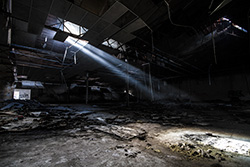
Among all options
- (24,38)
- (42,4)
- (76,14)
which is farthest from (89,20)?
(24,38)

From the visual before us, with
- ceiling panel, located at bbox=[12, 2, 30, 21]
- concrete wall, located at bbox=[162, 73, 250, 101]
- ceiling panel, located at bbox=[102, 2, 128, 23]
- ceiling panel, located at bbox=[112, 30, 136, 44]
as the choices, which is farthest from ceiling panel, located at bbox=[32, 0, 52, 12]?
concrete wall, located at bbox=[162, 73, 250, 101]

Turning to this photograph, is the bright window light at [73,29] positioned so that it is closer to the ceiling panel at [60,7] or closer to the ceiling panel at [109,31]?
the ceiling panel at [109,31]

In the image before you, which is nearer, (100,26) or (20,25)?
(20,25)

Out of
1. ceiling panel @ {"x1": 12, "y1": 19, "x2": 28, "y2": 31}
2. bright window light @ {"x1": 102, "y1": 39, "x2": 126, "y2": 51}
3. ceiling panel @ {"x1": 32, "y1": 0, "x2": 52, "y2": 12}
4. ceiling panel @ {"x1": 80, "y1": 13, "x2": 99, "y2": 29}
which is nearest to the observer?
ceiling panel @ {"x1": 32, "y1": 0, "x2": 52, "y2": 12}

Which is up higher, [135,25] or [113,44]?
[113,44]

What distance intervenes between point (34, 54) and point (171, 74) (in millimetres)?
15503

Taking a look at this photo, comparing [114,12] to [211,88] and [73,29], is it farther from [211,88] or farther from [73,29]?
[211,88]

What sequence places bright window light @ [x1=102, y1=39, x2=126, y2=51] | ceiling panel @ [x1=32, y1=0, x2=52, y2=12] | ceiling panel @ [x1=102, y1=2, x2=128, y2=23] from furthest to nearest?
bright window light @ [x1=102, y1=39, x2=126, y2=51], ceiling panel @ [x1=102, y1=2, x2=128, y2=23], ceiling panel @ [x1=32, y1=0, x2=52, y2=12]

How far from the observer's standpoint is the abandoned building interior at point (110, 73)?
177 cm

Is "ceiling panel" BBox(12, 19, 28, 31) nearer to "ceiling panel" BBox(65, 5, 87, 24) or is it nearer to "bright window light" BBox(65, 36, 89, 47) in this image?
"bright window light" BBox(65, 36, 89, 47)

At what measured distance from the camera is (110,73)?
1286cm

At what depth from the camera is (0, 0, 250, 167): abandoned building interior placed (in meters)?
1.77

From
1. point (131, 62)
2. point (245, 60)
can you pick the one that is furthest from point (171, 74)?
point (131, 62)

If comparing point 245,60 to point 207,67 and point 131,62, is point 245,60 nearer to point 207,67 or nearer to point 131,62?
point 207,67
